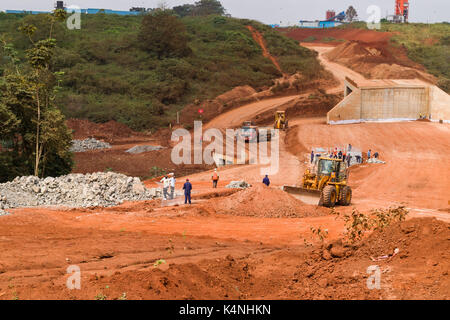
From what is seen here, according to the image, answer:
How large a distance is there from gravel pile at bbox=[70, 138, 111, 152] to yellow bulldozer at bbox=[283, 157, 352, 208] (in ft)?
81.3

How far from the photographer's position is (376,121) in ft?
167

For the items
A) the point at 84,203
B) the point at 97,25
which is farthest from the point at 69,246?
the point at 97,25

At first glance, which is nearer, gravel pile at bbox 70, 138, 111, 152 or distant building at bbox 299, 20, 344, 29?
gravel pile at bbox 70, 138, 111, 152

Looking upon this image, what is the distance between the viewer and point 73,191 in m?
23.2

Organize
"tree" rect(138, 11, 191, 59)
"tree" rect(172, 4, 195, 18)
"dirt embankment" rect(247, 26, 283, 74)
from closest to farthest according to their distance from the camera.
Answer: "tree" rect(138, 11, 191, 59)
"dirt embankment" rect(247, 26, 283, 74)
"tree" rect(172, 4, 195, 18)

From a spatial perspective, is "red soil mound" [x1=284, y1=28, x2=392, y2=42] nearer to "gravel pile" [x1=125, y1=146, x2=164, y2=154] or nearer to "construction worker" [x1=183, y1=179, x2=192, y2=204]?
"gravel pile" [x1=125, y1=146, x2=164, y2=154]

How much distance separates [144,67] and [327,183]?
4692 centimetres

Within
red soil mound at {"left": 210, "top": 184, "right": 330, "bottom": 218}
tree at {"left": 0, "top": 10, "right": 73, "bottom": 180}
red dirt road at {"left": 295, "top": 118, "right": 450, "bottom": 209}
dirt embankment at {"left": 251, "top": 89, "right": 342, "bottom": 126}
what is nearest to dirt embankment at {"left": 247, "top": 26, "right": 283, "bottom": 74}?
dirt embankment at {"left": 251, "top": 89, "right": 342, "bottom": 126}

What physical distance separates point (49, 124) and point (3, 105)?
230 centimetres

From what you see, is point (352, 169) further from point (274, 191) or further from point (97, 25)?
point (97, 25)

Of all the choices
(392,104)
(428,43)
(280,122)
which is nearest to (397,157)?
(280,122)

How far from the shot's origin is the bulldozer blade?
23844mm

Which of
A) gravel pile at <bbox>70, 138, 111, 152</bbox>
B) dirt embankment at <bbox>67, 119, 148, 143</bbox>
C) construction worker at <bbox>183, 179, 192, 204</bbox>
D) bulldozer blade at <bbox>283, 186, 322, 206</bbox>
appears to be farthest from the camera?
dirt embankment at <bbox>67, 119, 148, 143</bbox>

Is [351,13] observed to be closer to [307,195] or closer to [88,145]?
[88,145]
